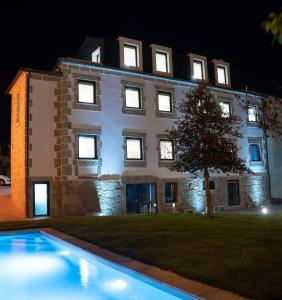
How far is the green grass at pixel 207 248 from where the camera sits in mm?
5637

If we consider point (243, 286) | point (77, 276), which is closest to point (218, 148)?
point (77, 276)

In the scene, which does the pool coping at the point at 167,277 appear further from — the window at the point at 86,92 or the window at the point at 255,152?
the window at the point at 255,152

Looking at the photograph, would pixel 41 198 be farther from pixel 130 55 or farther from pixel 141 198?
pixel 130 55

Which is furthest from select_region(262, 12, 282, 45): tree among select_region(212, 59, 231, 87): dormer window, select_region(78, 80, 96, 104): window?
select_region(212, 59, 231, 87): dormer window

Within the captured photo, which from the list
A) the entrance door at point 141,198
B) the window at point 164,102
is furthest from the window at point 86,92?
the entrance door at point 141,198

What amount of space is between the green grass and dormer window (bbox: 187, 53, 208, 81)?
14.9 m

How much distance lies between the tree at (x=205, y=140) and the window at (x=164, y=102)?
23.0 ft

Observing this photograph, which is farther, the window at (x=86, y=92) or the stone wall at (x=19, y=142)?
the window at (x=86, y=92)

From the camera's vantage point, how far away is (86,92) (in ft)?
66.5

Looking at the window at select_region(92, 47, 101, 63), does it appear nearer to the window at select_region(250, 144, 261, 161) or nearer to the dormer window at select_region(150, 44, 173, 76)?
the dormer window at select_region(150, 44, 173, 76)

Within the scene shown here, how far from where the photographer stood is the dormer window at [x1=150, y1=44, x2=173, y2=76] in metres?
23.2

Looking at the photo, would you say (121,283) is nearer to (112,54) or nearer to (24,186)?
(24,186)

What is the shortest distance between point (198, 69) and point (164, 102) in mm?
4322

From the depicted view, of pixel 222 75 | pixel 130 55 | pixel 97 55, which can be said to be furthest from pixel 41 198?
pixel 222 75
